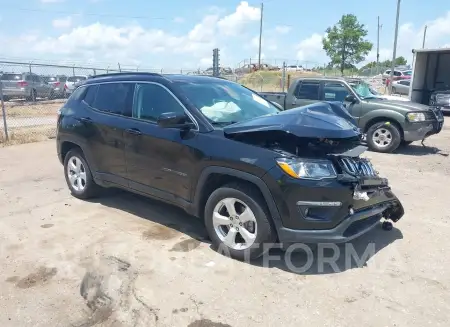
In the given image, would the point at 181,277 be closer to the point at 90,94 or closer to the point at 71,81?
the point at 90,94

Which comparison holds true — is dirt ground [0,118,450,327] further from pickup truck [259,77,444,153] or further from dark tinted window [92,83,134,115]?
pickup truck [259,77,444,153]

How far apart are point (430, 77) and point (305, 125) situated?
1908 centimetres

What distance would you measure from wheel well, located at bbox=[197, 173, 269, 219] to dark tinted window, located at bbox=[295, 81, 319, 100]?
7144 millimetres

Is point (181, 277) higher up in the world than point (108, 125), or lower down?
lower down

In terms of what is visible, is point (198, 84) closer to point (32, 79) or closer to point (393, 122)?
point (393, 122)

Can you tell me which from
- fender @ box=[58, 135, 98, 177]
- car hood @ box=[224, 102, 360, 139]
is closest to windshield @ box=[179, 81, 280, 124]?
car hood @ box=[224, 102, 360, 139]

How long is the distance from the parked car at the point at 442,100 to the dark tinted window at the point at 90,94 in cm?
1579

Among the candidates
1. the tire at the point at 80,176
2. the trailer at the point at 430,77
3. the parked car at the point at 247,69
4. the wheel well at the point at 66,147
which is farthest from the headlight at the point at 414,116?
the parked car at the point at 247,69

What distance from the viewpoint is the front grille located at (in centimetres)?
371

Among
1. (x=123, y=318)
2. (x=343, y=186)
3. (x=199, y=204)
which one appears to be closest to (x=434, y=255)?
(x=343, y=186)

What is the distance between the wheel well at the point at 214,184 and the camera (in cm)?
383

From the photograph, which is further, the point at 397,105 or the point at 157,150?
the point at 397,105

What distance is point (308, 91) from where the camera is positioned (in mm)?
10680

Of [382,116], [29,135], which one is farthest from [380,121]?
[29,135]
